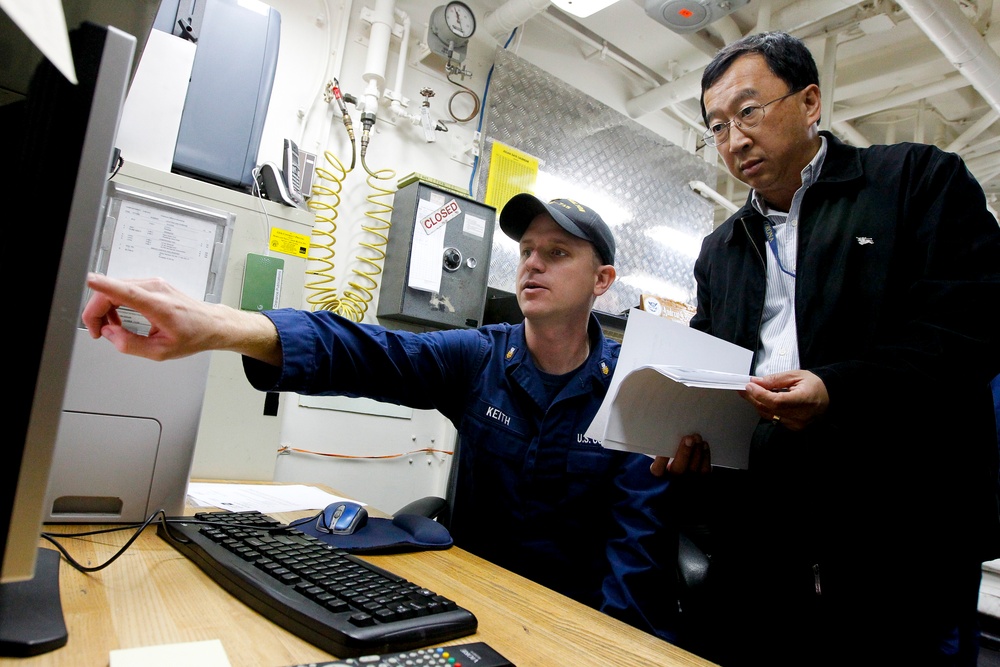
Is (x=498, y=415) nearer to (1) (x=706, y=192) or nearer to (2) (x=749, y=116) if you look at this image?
(2) (x=749, y=116)

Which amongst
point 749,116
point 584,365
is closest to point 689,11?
point 749,116

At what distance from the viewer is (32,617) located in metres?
0.52

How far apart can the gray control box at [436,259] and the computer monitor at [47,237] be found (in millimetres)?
2028

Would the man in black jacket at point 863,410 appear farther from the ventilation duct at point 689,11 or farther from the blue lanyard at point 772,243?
the ventilation duct at point 689,11

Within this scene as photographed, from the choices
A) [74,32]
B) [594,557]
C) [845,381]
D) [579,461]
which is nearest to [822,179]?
[845,381]

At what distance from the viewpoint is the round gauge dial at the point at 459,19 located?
2652mm

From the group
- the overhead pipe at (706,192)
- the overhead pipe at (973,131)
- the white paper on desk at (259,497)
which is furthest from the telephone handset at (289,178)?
the overhead pipe at (973,131)

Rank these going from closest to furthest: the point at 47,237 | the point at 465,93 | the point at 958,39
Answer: the point at 47,237 < the point at 958,39 < the point at 465,93

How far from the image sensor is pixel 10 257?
0.38 m

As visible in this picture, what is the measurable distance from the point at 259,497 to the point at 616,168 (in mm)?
2729

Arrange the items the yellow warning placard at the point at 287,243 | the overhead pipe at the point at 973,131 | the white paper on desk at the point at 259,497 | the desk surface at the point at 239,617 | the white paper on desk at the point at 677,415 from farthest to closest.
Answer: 1. the overhead pipe at the point at 973,131
2. the yellow warning placard at the point at 287,243
3. the white paper on desk at the point at 259,497
4. the white paper on desk at the point at 677,415
5. the desk surface at the point at 239,617

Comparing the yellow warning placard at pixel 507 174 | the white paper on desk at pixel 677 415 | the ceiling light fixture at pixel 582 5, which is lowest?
the white paper on desk at pixel 677 415

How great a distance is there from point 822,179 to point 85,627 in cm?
136

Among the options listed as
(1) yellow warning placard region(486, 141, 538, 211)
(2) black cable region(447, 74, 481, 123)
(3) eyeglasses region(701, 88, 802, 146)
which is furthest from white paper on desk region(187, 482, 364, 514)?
(2) black cable region(447, 74, 481, 123)
